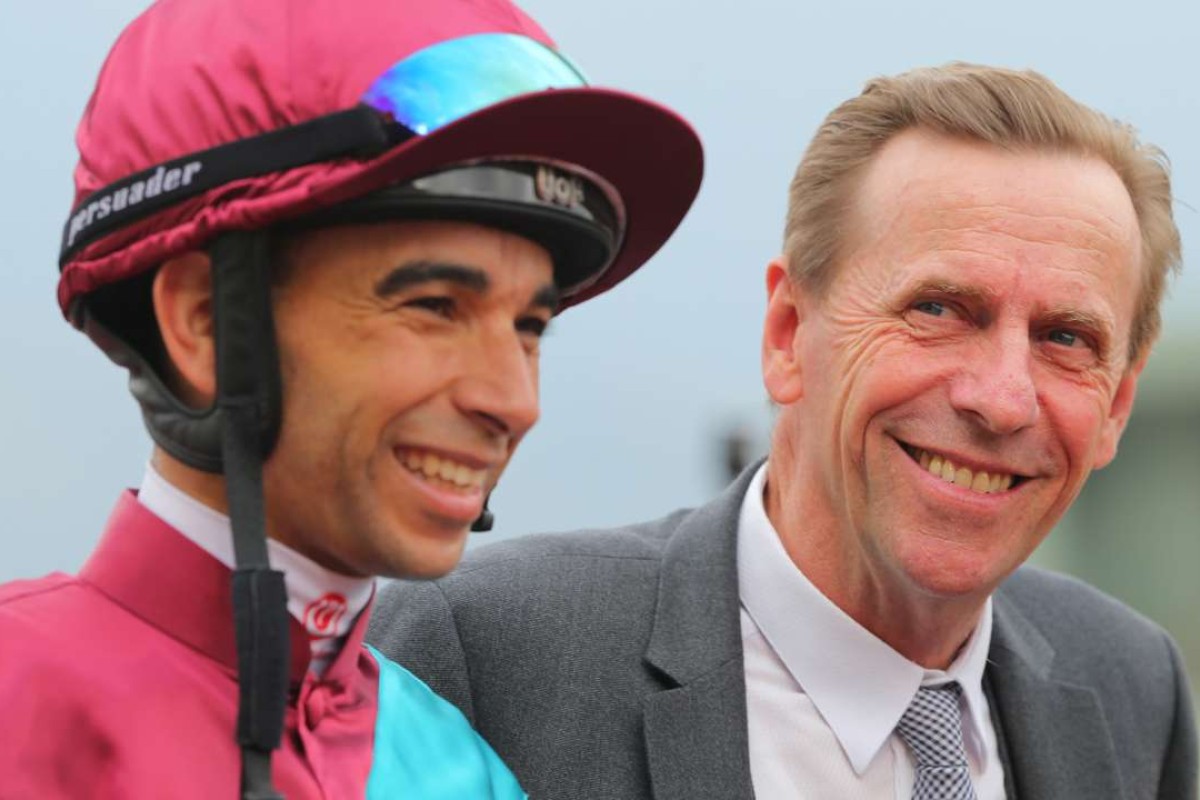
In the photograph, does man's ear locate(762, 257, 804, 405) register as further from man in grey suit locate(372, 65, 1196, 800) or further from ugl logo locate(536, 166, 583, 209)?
ugl logo locate(536, 166, 583, 209)

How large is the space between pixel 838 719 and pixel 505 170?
4.90ft

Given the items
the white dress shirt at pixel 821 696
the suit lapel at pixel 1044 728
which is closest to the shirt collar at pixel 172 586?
the white dress shirt at pixel 821 696

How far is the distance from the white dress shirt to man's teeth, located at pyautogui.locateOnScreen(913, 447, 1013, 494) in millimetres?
325

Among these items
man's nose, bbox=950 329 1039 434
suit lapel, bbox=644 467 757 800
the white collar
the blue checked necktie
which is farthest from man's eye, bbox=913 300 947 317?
the white collar

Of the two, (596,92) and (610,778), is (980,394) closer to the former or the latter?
(610,778)

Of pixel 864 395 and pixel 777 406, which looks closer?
pixel 864 395

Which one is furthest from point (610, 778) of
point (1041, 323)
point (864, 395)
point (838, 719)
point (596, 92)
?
point (596, 92)

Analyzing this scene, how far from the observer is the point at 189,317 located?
7.10 feet

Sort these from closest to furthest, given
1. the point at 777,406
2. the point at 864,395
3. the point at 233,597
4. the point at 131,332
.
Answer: the point at 233,597 < the point at 131,332 < the point at 864,395 < the point at 777,406

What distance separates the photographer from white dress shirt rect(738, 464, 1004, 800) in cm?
323

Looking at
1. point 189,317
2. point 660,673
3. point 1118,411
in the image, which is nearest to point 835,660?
point 660,673

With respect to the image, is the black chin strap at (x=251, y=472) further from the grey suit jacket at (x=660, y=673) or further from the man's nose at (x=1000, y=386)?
the man's nose at (x=1000, y=386)

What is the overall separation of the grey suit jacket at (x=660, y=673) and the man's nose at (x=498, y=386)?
1009mm

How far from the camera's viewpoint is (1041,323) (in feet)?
10.6
